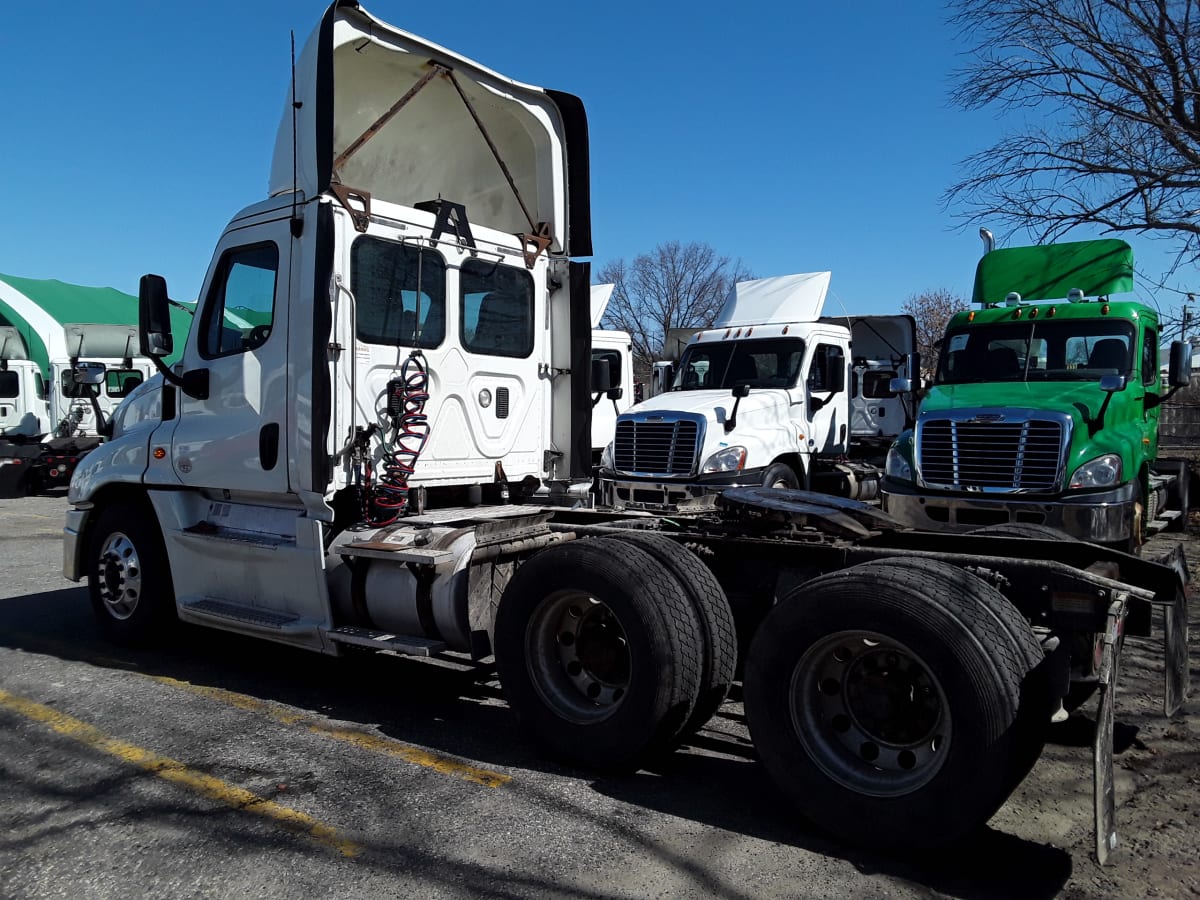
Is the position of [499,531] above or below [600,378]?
below

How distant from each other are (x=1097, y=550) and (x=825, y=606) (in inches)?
56.3

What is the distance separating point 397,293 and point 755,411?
20.3ft

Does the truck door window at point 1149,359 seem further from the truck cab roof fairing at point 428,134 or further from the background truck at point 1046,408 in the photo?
the truck cab roof fairing at point 428,134

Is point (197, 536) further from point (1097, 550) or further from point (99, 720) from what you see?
point (1097, 550)

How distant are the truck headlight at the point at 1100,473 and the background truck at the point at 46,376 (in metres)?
16.6

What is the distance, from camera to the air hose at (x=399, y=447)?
5.88 m

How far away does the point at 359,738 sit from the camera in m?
5.19

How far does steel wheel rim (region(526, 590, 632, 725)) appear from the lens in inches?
186

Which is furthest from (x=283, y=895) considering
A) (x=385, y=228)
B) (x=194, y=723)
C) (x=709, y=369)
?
(x=709, y=369)

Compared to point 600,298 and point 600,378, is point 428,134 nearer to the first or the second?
point 600,378

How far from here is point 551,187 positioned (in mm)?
7082

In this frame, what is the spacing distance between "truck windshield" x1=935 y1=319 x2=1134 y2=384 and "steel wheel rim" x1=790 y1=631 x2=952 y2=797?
6.52 metres

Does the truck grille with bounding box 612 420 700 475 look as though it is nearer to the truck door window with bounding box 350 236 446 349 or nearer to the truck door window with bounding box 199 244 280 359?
the truck door window with bounding box 350 236 446 349

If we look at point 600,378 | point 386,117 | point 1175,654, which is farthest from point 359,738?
point 1175,654
